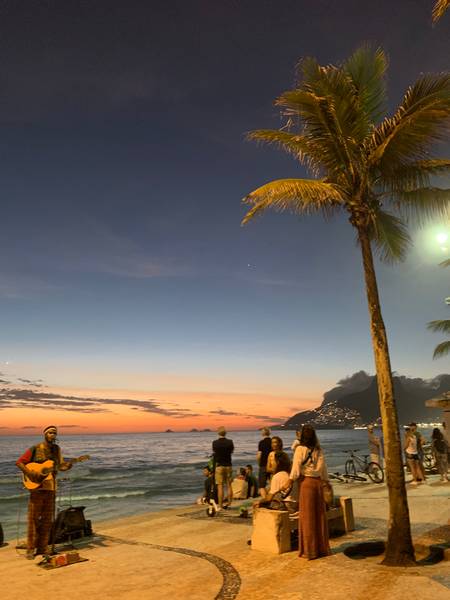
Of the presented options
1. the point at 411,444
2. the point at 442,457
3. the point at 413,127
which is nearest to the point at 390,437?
the point at 413,127

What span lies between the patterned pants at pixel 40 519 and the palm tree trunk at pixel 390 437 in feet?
18.5

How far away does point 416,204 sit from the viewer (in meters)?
8.63

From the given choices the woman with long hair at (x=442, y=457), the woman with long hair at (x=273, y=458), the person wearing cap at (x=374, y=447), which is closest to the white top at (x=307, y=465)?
the woman with long hair at (x=273, y=458)

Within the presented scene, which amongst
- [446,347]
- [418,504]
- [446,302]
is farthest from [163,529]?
[446,347]

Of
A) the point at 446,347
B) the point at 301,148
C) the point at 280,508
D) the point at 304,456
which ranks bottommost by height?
the point at 280,508

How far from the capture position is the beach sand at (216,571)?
5.71 meters

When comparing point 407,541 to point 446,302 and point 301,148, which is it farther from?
point 446,302

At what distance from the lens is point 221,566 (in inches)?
278

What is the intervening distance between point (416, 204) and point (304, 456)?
198 inches

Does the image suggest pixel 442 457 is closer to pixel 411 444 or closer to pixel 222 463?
pixel 411 444

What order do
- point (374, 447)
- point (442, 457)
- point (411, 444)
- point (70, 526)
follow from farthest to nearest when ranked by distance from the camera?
point (374, 447)
point (442, 457)
point (411, 444)
point (70, 526)

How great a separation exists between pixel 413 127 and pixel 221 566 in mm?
7531

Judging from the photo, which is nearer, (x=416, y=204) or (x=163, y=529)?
(x=416, y=204)

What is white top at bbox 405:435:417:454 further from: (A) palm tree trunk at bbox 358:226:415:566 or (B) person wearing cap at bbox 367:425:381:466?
(A) palm tree trunk at bbox 358:226:415:566
